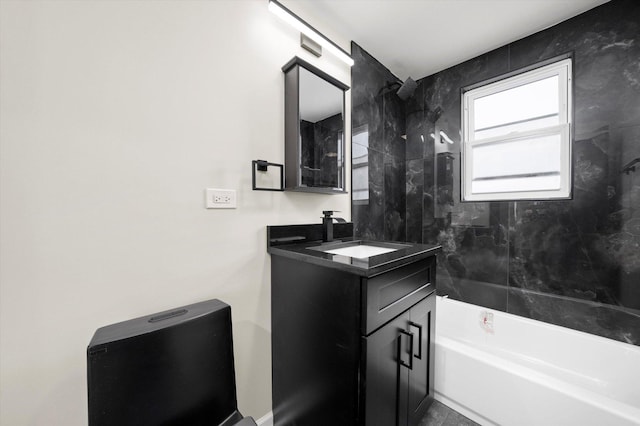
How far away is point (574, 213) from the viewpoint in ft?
5.72

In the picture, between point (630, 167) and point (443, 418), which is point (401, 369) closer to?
point (443, 418)

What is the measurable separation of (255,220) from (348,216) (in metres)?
0.86

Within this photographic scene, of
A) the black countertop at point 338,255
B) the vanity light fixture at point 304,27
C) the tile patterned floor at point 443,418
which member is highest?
the vanity light fixture at point 304,27

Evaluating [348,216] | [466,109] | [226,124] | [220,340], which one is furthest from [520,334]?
[226,124]

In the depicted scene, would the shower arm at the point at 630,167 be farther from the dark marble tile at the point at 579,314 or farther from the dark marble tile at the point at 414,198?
the dark marble tile at the point at 414,198

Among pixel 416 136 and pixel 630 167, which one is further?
pixel 416 136

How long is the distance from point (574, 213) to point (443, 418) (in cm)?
177

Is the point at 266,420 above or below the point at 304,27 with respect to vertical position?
below

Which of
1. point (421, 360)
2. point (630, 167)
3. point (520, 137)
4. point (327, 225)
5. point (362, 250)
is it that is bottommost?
point (421, 360)

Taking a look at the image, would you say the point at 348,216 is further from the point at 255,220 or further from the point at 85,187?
the point at 85,187

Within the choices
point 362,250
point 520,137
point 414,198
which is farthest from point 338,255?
point 520,137

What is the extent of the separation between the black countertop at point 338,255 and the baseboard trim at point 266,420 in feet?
3.13

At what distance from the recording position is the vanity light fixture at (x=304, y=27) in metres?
1.32

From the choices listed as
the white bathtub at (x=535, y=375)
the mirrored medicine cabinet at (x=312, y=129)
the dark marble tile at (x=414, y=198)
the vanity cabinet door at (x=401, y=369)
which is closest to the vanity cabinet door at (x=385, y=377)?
the vanity cabinet door at (x=401, y=369)
